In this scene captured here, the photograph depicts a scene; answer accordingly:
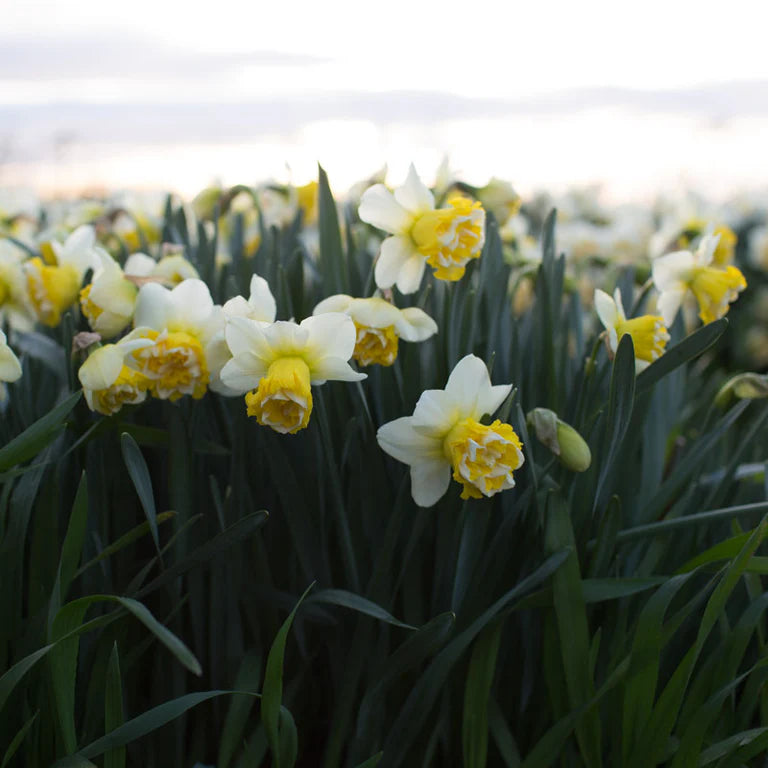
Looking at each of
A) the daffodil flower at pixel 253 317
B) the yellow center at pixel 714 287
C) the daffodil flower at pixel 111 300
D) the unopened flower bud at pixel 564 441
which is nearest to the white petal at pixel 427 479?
the unopened flower bud at pixel 564 441

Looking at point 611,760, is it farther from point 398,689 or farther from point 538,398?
point 538,398

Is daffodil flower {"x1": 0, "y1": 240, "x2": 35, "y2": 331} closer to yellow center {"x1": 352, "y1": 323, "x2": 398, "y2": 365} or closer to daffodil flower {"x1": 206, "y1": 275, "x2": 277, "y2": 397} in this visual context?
daffodil flower {"x1": 206, "y1": 275, "x2": 277, "y2": 397}

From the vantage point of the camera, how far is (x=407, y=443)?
40.4 inches

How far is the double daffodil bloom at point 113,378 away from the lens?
40.6 inches

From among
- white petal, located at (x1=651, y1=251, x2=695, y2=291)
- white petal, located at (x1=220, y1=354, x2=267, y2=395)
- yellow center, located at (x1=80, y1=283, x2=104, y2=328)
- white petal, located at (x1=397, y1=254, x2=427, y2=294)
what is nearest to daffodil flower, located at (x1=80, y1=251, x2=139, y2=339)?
yellow center, located at (x1=80, y1=283, x2=104, y2=328)

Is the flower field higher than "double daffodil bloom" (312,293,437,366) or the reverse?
the reverse

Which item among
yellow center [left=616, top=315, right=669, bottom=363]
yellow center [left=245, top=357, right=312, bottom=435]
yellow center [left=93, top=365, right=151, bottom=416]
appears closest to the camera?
yellow center [left=245, top=357, right=312, bottom=435]

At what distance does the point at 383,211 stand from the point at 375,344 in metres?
0.21

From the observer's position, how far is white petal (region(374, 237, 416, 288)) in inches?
46.8

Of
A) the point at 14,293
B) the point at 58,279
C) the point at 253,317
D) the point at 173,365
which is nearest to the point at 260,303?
the point at 253,317

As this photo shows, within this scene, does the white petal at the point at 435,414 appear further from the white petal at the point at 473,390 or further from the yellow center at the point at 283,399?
the yellow center at the point at 283,399

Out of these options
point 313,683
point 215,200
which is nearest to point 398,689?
point 313,683

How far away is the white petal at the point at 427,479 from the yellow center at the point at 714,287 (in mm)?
560

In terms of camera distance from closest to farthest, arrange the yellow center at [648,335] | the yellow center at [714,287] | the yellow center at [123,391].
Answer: the yellow center at [123,391]
the yellow center at [648,335]
the yellow center at [714,287]
